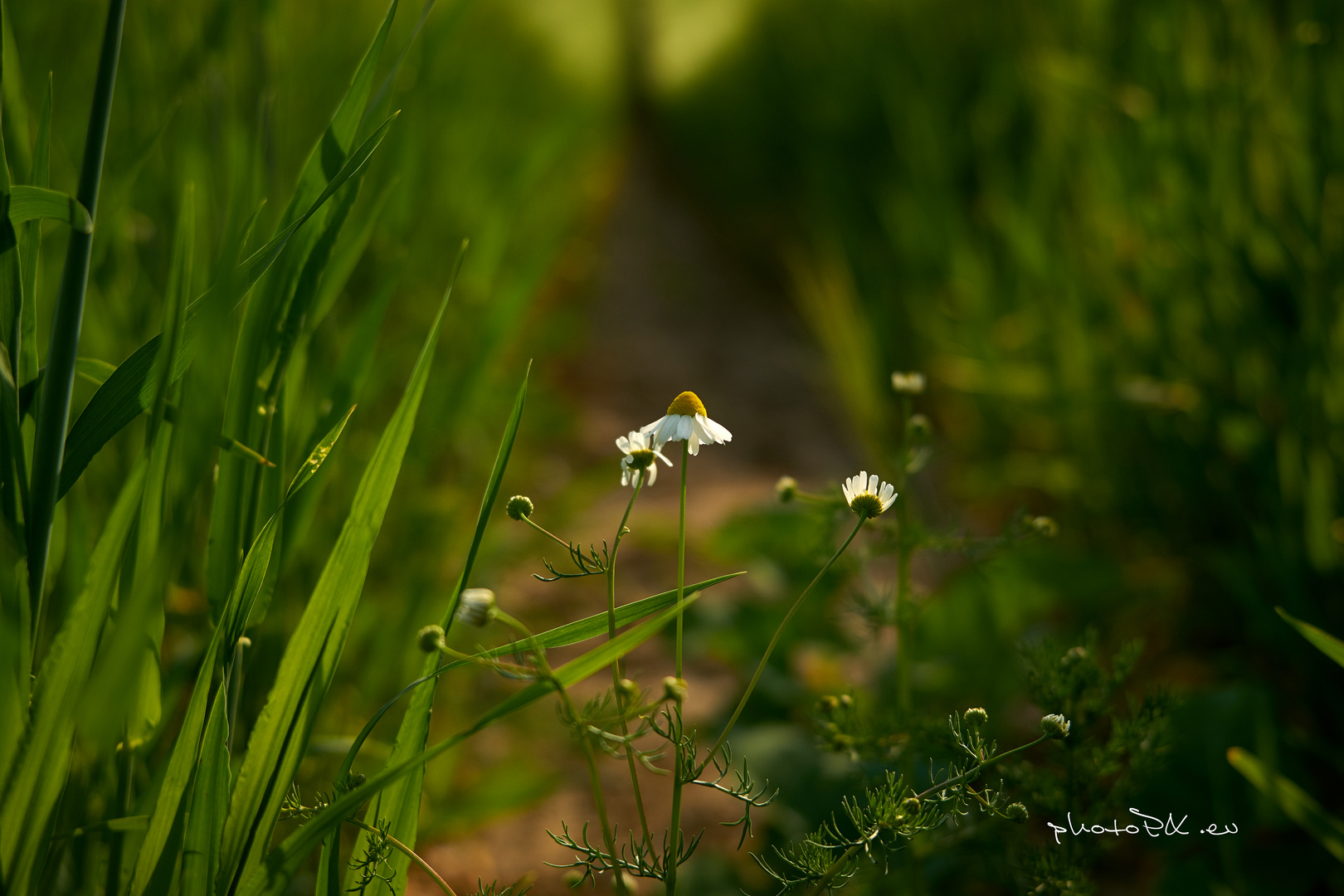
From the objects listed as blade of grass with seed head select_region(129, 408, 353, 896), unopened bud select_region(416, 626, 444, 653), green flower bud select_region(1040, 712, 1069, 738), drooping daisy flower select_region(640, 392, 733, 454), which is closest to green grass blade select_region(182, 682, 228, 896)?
blade of grass with seed head select_region(129, 408, 353, 896)

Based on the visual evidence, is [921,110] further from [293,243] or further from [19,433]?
[19,433]

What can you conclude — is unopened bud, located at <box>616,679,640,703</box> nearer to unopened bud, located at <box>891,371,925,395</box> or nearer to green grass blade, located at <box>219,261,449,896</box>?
green grass blade, located at <box>219,261,449,896</box>

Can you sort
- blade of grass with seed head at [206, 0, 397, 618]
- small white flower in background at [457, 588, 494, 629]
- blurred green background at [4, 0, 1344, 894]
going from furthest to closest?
1. blurred green background at [4, 0, 1344, 894]
2. blade of grass with seed head at [206, 0, 397, 618]
3. small white flower in background at [457, 588, 494, 629]

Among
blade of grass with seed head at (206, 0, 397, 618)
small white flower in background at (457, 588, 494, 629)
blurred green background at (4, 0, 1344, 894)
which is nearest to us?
small white flower in background at (457, 588, 494, 629)

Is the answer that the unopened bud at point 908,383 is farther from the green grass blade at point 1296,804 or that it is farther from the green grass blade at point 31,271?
the green grass blade at point 31,271

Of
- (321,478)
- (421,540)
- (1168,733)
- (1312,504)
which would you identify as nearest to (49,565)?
(321,478)
